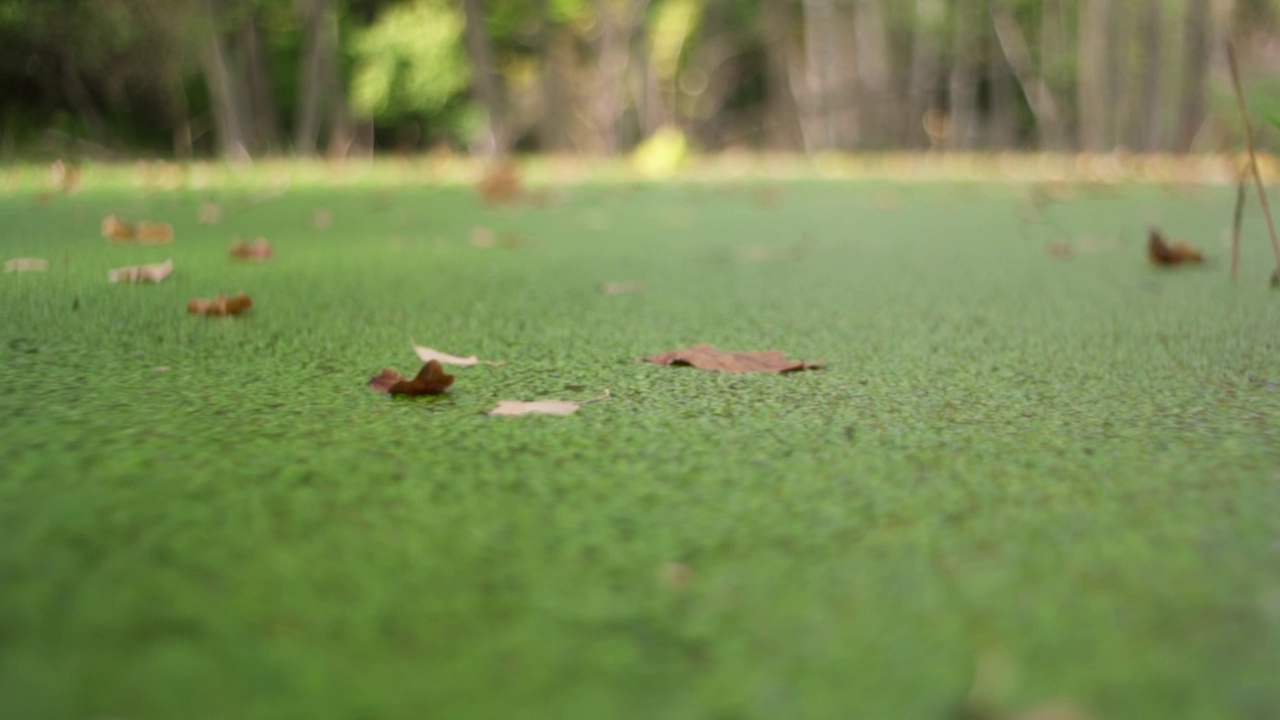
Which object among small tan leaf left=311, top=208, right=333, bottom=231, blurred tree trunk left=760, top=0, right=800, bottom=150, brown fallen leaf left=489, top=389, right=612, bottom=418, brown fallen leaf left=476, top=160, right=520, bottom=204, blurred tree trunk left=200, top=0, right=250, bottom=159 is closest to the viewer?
brown fallen leaf left=489, top=389, right=612, bottom=418

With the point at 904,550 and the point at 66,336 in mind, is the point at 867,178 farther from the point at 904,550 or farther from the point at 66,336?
the point at 904,550

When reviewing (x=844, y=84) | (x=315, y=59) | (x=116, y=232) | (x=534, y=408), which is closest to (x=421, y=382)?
(x=534, y=408)

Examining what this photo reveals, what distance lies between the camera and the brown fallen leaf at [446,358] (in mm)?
1094

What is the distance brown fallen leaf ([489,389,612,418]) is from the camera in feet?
2.80

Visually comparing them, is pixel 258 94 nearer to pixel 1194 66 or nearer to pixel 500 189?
pixel 500 189

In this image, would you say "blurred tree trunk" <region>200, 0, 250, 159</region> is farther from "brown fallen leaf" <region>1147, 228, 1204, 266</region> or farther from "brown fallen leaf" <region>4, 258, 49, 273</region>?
"brown fallen leaf" <region>1147, 228, 1204, 266</region>

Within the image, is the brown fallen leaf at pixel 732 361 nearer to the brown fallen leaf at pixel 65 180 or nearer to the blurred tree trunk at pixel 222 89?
the brown fallen leaf at pixel 65 180

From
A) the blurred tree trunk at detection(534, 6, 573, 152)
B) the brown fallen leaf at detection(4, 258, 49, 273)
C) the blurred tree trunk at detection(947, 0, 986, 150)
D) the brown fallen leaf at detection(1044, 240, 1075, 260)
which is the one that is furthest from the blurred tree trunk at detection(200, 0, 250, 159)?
the blurred tree trunk at detection(947, 0, 986, 150)

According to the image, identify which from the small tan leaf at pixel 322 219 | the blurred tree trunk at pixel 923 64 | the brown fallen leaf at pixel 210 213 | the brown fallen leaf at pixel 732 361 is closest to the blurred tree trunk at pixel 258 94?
the blurred tree trunk at pixel 923 64

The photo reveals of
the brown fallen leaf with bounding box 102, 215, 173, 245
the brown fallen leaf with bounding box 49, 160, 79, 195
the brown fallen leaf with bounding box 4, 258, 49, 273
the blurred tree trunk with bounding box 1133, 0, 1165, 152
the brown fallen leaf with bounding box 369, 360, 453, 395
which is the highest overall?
the blurred tree trunk with bounding box 1133, 0, 1165, 152

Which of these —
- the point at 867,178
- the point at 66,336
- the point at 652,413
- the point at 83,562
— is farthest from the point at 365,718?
the point at 867,178

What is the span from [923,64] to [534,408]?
1198cm

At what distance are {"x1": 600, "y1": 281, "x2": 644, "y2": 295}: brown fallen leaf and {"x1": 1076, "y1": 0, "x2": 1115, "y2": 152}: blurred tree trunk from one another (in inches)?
319

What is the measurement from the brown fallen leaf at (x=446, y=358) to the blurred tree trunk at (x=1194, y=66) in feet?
26.6
